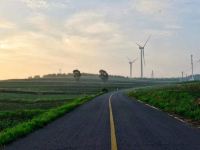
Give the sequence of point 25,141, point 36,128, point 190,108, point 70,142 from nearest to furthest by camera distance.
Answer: point 70,142
point 25,141
point 36,128
point 190,108

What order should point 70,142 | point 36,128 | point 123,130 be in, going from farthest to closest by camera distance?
point 36,128, point 123,130, point 70,142

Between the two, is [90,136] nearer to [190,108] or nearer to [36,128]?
[36,128]

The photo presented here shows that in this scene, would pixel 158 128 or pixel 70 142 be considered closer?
pixel 70 142

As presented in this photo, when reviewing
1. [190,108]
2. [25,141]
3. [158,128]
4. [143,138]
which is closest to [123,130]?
[158,128]

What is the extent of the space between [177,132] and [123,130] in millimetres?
2289

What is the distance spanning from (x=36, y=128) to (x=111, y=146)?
873cm

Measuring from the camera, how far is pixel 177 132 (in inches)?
664

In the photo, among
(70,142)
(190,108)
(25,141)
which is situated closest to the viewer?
(70,142)

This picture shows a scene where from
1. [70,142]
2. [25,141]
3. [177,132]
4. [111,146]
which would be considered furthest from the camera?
[177,132]

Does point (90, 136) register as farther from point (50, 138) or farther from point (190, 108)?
point (190, 108)

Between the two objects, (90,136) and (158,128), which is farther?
(158,128)

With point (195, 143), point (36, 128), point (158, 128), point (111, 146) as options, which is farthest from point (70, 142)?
point (36, 128)

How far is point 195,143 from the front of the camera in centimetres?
1351

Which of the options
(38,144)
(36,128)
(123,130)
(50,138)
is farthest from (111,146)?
(36,128)
